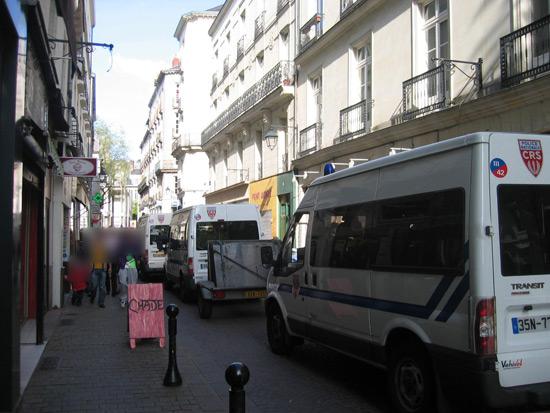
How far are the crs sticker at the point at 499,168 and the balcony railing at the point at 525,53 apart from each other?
21.5 feet

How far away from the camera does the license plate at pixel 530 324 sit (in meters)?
4.59

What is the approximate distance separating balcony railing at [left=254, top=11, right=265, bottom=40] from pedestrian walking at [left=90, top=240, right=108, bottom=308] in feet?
55.5

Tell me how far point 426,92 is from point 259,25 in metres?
16.3

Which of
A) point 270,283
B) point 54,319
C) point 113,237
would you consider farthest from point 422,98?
point 54,319

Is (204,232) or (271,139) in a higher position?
(271,139)

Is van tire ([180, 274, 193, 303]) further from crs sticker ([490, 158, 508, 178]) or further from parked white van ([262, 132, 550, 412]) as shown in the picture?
crs sticker ([490, 158, 508, 178])

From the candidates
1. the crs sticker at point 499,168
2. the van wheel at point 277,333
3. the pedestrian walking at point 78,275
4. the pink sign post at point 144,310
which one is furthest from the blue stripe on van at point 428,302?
the pedestrian walking at point 78,275

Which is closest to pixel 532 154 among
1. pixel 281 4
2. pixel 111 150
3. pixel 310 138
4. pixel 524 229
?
pixel 524 229

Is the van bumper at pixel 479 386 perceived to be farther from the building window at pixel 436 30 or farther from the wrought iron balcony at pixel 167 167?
the wrought iron balcony at pixel 167 167

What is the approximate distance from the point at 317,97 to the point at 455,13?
29.5ft

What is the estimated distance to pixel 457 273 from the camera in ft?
15.4

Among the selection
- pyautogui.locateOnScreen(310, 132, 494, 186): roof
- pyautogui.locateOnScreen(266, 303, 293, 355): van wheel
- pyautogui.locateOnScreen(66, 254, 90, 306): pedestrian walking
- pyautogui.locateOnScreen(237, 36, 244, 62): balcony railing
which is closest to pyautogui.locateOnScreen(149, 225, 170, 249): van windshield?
pyautogui.locateOnScreen(66, 254, 90, 306): pedestrian walking

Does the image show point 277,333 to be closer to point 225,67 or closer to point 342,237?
point 342,237

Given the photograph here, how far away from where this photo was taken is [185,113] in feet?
158
